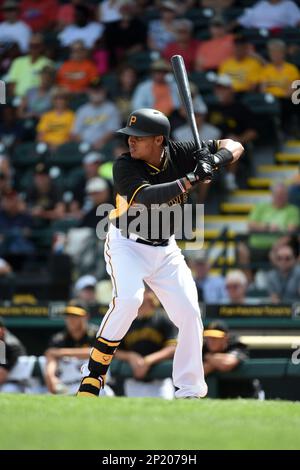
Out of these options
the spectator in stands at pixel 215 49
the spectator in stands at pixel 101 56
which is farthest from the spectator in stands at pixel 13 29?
the spectator in stands at pixel 215 49

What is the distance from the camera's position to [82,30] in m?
16.3

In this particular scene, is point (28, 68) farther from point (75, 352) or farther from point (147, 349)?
point (147, 349)

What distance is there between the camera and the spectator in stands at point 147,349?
32.8 ft

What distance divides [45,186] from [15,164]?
1.17 m

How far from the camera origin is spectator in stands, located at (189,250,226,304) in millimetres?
11625

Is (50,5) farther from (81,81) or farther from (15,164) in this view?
(15,164)

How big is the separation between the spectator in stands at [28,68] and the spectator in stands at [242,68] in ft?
10.3

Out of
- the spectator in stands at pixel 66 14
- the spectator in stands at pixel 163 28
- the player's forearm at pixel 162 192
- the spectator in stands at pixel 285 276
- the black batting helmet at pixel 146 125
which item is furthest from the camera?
the spectator in stands at pixel 66 14

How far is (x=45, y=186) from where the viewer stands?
1423cm

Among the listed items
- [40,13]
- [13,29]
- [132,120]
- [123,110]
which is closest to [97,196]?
[123,110]

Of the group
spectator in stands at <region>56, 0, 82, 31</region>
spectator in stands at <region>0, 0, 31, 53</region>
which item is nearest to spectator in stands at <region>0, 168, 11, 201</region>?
spectator in stands at <region>0, 0, 31, 53</region>

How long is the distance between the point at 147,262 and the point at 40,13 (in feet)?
34.7

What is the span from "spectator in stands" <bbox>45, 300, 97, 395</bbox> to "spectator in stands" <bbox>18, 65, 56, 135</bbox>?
5790 mm

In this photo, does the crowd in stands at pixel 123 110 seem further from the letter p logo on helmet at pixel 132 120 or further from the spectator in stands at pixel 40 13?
the letter p logo on helmet at pixel 132 120
